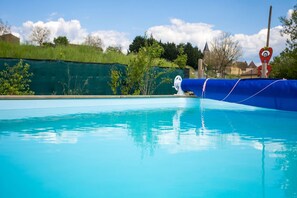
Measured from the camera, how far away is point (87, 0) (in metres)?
15.2

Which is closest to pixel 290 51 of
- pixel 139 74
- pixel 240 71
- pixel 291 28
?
pixel 291 28

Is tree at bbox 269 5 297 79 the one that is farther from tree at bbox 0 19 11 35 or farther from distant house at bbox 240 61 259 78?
tree at bbox 0 19 11 35

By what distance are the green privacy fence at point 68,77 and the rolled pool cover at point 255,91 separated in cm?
381

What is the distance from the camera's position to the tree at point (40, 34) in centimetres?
2536

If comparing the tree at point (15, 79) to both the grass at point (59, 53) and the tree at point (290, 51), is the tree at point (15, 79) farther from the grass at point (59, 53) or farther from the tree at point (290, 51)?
the tree at point (290, 51)

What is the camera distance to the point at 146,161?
10.1 feet

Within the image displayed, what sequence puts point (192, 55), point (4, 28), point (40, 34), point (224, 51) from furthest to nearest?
point (192, 55) → point (224, 51) → point (40, 34) → point (4, 28)

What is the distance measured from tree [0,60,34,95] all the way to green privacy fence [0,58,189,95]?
0.17 meters

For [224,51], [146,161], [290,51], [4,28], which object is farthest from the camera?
[224,51]

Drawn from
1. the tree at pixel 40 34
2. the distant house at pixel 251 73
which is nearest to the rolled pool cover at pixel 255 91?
the tree at pixel 40 34

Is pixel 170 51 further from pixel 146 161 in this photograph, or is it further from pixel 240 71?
pixel 146 161

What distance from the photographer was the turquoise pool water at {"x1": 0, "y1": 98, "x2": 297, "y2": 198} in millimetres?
2258

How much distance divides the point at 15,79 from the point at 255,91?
780 centimetres

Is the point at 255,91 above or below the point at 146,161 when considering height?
above
